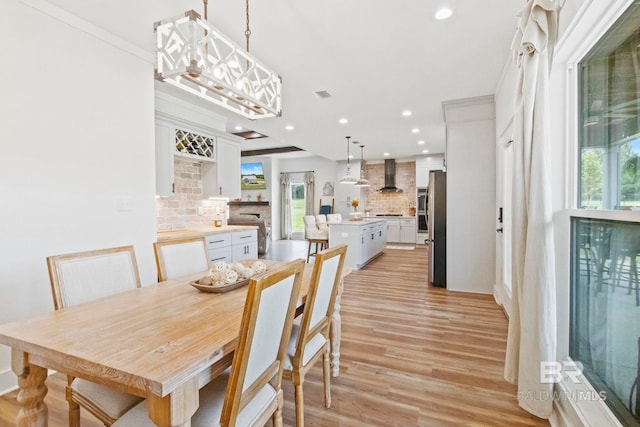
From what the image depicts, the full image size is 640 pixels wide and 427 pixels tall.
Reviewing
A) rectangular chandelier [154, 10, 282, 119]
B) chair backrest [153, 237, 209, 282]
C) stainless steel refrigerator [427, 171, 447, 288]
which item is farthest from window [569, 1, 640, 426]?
stainless steel refrigerator [427, 171, 447, 288]

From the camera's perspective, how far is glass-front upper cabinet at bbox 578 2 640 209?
131cm

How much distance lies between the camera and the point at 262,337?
1110 millimetres

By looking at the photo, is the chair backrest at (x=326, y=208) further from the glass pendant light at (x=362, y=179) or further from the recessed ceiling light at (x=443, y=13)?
the recessed ceiling light at (x=443, y=13)

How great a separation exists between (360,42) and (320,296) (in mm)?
2258

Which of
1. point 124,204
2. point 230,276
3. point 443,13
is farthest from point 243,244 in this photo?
point 443,13

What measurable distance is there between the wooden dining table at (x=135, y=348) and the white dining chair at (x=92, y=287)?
0.15 metres

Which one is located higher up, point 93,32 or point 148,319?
point 93,32

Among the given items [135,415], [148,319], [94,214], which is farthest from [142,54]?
[135,415]

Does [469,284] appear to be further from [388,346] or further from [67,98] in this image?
[67,98]

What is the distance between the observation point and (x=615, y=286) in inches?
55.8

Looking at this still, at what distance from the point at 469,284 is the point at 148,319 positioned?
4111 mm

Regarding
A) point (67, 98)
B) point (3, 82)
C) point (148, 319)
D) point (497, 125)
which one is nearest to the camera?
point (148, 319)

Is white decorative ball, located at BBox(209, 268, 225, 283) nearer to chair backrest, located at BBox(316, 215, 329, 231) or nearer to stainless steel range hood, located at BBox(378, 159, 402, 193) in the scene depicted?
chair backrest, located at BBox(316, 215, 329, 231)

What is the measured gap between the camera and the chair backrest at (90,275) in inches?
60.1
